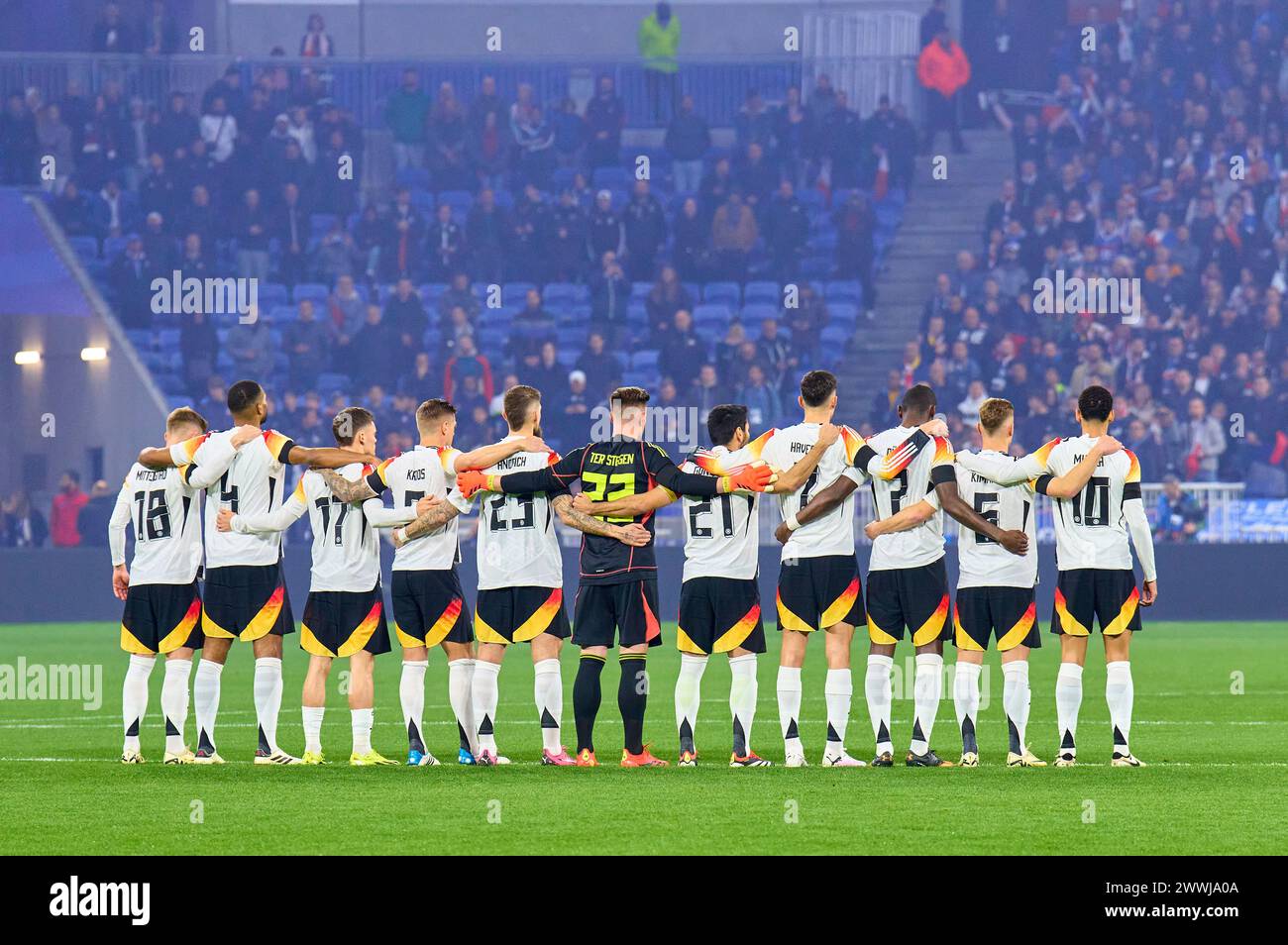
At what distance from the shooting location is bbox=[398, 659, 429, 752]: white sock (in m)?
10.6

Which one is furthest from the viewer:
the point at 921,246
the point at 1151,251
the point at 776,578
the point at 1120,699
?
the point at 921,246

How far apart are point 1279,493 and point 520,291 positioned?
37.2 feet

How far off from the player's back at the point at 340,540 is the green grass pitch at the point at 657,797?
1063 mm

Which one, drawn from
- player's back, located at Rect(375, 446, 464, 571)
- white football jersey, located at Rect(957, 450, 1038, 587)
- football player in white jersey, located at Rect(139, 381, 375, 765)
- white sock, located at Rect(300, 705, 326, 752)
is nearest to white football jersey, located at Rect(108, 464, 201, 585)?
football player in white jersey, located at Rect(139, 381, 375, 765)

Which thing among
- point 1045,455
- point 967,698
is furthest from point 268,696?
point 1045,455

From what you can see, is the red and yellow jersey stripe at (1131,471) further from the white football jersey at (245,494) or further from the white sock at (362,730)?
the white football jersey at (245,494)

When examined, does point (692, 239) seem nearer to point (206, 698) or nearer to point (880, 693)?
point (206, 698)

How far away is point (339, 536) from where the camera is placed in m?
10.7

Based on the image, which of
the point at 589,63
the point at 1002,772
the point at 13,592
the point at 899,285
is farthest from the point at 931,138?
the point at 1002,772

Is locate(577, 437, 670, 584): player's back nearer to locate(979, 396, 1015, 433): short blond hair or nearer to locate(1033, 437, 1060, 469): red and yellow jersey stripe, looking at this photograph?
locate(979, 396, 1015, 433): short blond hair

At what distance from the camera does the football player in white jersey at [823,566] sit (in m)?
10.3

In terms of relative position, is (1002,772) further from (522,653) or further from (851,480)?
(522,653)

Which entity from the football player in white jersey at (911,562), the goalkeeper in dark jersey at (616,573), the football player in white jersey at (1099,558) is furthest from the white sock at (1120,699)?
the goalkeeper in dark jersey at (616,573)

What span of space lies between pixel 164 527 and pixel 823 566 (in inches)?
140
